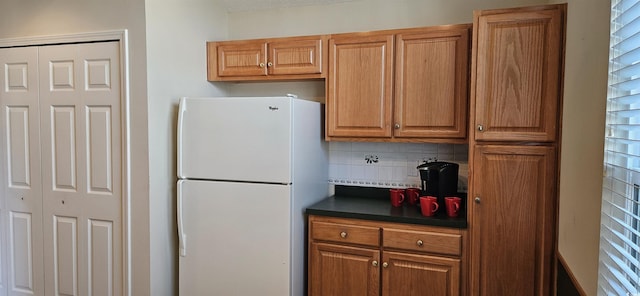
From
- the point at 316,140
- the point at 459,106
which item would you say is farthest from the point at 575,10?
the point at 316,140

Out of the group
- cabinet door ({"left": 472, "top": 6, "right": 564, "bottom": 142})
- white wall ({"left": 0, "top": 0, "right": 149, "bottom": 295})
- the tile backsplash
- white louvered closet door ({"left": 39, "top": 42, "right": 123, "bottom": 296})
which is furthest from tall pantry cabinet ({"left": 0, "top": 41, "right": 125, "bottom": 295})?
cabinet door ({"left": 472, "top": 6, "right": 564, "bottom": 142})

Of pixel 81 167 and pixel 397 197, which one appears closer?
pixel 81 167

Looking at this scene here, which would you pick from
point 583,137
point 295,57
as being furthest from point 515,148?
point 295,57

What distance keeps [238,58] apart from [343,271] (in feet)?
5.44

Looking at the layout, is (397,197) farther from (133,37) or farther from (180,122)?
(133,37)

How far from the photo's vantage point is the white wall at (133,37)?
97.0 inches

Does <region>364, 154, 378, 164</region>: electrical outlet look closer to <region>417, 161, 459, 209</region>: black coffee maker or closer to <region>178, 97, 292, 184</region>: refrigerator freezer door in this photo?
<region>417, 161, 459, 209</region>: black coffee maker

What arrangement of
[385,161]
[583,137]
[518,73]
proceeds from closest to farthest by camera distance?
[583,137] → [518,73] → [385,161]

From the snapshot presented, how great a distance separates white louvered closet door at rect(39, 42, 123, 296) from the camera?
8.39 ft

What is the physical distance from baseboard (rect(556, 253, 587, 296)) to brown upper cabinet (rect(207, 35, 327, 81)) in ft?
5.76

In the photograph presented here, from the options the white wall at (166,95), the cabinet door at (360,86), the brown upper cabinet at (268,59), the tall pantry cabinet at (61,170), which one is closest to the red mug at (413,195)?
the cabinet door at (360,86)

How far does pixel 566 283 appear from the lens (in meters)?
1.83

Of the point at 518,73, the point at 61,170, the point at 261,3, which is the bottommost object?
the point at 61,170

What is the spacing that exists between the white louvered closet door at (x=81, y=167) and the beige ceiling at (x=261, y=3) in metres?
0.99
